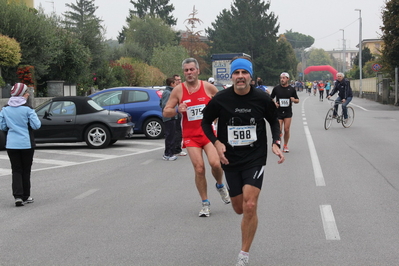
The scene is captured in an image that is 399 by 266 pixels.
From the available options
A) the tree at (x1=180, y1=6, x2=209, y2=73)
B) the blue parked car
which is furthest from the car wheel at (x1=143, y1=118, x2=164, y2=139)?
the tree at (x1=180, y1=6, x2=209, y2=73)

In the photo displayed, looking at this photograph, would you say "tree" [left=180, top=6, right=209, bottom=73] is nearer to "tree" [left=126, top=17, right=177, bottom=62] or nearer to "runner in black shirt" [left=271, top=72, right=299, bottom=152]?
"tree" [left=126, top=17, right=177, bottom=62]

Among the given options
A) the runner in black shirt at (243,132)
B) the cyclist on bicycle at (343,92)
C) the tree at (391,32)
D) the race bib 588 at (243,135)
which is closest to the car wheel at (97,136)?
the cyclist on bicycle at (343,92)

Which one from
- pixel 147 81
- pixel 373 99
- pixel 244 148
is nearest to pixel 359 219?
pixel 244 148

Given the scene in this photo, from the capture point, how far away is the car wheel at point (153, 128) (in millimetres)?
18234

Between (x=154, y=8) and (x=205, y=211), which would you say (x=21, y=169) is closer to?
(x=205, y=211)

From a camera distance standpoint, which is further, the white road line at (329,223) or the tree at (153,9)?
the tree at (153,9)

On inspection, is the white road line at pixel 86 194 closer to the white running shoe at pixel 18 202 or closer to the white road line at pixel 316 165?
the white running shoe at pixel 18 202

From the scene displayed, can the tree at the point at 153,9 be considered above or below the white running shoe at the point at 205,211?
above

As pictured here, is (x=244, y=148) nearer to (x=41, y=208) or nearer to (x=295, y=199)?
(x=295, y=199)

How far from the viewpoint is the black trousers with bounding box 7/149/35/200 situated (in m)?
8.50

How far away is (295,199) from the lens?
→ 8.23 metres

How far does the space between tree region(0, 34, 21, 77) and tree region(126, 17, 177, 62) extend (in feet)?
207

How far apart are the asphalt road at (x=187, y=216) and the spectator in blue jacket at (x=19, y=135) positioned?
1.14 feet

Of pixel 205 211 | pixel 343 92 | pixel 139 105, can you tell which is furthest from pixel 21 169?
pixel 343 92
